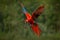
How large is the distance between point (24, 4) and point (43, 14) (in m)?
0.21

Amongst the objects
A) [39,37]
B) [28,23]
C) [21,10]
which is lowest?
[39,37]

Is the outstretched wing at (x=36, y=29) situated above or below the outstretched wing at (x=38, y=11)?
below

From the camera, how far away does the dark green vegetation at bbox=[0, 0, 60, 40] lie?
68.7 inches

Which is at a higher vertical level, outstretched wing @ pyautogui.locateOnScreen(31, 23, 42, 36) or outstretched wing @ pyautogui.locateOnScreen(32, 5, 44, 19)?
outstretched wing @ pyautogui.locateOnScreen(32, 5, 44, 19)

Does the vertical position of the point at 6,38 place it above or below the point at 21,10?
below

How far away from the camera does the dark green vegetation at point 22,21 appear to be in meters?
1.75

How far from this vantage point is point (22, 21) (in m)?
1.76

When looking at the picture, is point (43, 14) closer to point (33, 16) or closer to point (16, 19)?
point (33, 16)

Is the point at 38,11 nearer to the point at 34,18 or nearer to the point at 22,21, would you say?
the point at 34,18

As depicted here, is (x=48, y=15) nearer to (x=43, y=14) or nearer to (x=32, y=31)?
(x=43, y=14)

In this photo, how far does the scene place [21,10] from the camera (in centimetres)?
176

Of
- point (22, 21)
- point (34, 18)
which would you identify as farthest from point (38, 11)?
point (22, 21)

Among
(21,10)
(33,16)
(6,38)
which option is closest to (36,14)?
(33,16)

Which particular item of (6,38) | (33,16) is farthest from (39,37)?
(6,38)
